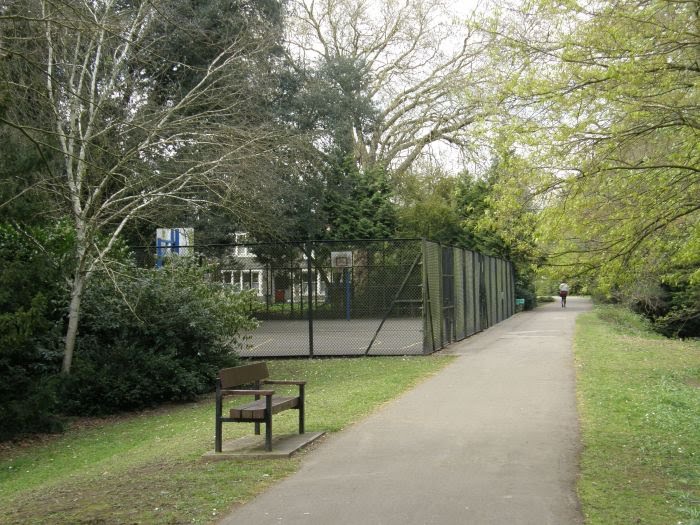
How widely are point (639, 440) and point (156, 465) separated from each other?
536 centimetres

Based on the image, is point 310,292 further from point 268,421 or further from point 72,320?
point 268,421

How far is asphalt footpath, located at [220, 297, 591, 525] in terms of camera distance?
6152 mm

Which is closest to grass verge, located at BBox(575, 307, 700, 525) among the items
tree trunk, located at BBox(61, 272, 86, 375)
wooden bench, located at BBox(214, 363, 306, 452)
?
wooden bench, located at BBox(214, 363, 306, 452)

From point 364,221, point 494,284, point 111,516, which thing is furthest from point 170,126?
point 364,221

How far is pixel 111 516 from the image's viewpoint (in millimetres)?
6312

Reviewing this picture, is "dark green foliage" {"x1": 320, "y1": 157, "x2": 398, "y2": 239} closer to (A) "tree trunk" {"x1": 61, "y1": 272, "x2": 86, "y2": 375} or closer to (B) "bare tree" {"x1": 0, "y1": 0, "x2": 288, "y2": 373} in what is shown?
(B) "bare tree" {"x1": 0, "y1": 0, "x2": 288, "y2": 373}

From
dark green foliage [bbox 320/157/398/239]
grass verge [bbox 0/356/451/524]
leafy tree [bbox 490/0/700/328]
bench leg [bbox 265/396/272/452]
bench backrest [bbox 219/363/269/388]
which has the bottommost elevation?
grass verge [bbox 0/356/451/524]

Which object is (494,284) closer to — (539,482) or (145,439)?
(145,439)

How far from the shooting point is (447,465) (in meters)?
7.77

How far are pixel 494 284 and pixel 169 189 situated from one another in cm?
1900

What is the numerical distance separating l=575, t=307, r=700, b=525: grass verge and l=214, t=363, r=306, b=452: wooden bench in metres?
3.28

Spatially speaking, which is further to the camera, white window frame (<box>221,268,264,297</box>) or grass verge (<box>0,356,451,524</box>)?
white window frame (<box>221,268,264,297</box>)

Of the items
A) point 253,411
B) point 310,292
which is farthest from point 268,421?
point 310,292

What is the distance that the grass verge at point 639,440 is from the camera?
6262 millimetres
